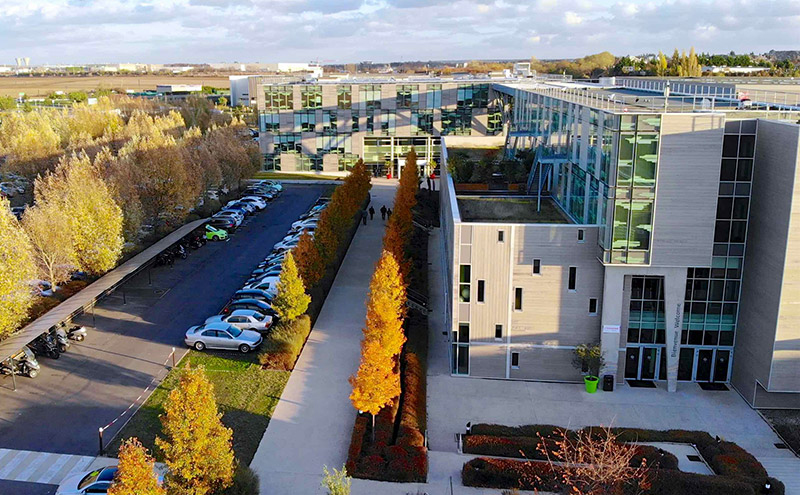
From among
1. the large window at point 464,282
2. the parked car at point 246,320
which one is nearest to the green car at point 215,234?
the parked car at point 246,320

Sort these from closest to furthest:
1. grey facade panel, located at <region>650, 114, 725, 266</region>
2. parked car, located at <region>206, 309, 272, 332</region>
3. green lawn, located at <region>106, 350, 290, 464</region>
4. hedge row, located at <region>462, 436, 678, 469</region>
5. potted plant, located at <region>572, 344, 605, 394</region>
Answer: hedge row, located at <region>462, 436, 678, 469</region> < green lawn, located at <region>106, 350, 290, 464</region> < grey facade panel, located at <region>650, 114, 725, 266</region> < potted plant, located at <region>572, 344, 605, 394</region> < parked car, located at <region>206, 309, 272, 332</region>

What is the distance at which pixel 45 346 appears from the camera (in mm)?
23828

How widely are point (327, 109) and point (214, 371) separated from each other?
135 feet

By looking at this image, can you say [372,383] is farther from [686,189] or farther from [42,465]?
[686,189]

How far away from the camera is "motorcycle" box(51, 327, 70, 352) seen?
24156 mm

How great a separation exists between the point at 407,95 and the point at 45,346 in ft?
140

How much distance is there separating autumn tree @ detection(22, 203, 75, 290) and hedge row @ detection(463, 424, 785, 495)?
61.9 ft

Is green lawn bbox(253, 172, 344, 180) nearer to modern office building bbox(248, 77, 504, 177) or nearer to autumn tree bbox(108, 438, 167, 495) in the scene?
modern office building bbox(248, 77, 504, 177)

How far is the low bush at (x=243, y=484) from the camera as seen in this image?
15.1 meters

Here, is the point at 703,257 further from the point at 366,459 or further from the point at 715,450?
the point at 366,459

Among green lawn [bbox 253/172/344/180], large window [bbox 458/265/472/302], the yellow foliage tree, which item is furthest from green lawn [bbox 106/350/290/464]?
green lawn [bbox 253/172/344/180]

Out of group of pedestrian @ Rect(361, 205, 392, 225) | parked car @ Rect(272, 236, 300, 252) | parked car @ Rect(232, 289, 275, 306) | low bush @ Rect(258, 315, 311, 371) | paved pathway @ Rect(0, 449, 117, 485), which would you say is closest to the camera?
paved pathway @ Rect(0, 449, 117, 485)

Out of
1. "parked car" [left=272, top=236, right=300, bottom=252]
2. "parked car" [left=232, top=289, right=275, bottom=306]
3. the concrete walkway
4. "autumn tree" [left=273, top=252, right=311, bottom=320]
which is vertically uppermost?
"autumn tree" [left=273, top=252, right=311, bottom=320]

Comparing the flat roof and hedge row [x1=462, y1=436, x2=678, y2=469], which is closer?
hedge row [x1=462, y1=436, x2=678, y2=469]
